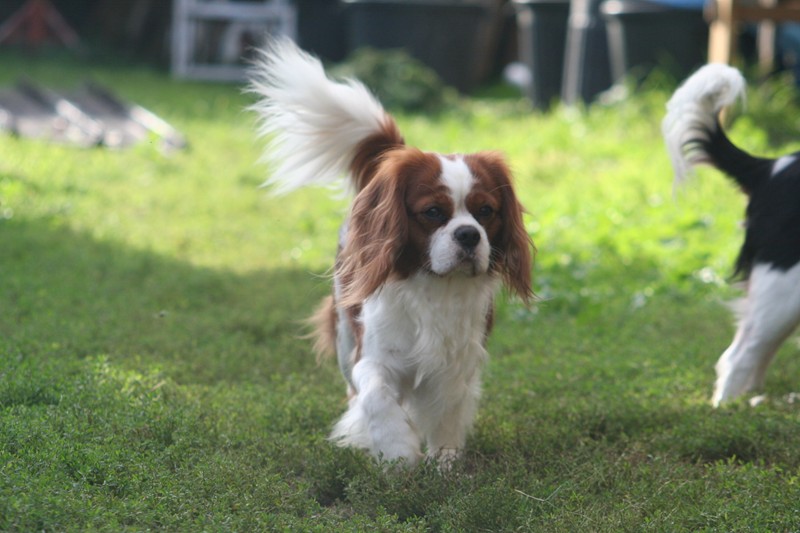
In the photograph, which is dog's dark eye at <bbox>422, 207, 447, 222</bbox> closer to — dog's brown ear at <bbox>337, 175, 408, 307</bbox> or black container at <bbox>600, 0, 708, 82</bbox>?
dog's brown ear at <bbox>337, 175, 408, 307</bbox>

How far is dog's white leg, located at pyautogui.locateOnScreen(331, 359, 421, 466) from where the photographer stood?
3.93m

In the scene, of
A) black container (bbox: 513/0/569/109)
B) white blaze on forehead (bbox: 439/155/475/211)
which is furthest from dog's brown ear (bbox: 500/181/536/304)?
black container (bbox: 513/0/569/109)

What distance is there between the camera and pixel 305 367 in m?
5.32

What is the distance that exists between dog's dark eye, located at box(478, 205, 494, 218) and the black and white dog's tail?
1.43 metres

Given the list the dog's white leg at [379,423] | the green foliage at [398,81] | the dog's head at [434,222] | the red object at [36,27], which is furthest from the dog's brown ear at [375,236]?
the red object at [36,27]

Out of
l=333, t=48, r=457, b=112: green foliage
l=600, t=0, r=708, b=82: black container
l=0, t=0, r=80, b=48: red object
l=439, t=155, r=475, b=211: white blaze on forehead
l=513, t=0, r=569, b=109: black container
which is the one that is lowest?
l=0, t=0, r=80, b=48: red object

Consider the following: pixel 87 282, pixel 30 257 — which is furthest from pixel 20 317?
pixel 30 257

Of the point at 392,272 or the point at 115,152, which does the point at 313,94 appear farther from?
the point at 115,152

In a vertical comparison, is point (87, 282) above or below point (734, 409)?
below

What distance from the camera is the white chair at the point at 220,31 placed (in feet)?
52.4

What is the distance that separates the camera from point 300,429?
4.36 meters

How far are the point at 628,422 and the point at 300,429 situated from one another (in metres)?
1.31

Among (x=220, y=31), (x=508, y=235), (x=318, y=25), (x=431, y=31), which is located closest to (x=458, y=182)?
(x=508, y=235)

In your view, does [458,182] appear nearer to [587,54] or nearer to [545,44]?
[587,54]
